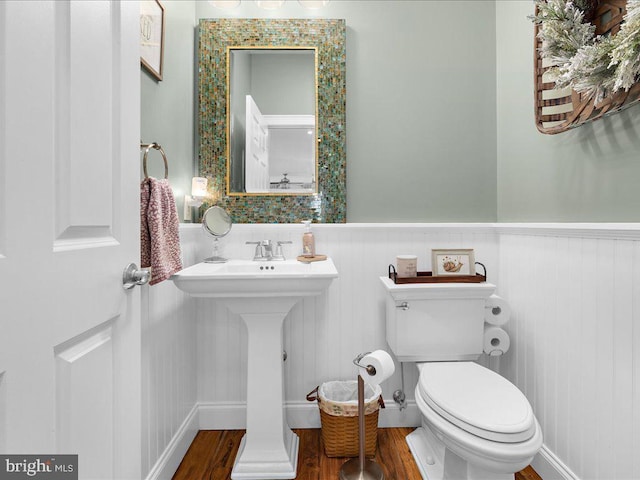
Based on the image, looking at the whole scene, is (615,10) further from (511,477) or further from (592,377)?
(511,477)

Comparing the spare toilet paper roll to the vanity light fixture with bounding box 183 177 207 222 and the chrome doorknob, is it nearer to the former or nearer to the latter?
the chrome doorknob

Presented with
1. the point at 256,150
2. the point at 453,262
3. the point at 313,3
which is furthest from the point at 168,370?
the point at 313,3

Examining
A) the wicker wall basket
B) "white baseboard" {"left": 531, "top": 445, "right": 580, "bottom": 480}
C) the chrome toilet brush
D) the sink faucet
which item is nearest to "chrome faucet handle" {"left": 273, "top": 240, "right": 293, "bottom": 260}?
the sink faucet

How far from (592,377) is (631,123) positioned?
0.89 meters

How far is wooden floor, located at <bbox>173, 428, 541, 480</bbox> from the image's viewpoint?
151 cm

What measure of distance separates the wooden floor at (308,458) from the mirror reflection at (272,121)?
1.29m

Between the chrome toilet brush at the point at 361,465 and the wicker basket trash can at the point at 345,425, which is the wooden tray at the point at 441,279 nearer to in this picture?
the chrome toilet brush at the point at 361,465

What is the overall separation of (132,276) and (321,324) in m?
1.20

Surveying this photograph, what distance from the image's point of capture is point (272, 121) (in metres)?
1.90

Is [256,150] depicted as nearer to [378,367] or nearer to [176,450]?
[378,367]

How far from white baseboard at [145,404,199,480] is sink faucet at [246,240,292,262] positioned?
870 mm

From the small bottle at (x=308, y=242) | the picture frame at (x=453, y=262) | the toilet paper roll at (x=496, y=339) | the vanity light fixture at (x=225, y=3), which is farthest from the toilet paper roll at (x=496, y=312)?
the vanity light fixture at (x=225, y=3)

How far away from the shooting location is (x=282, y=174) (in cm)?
192

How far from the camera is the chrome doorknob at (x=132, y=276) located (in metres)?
0.83
